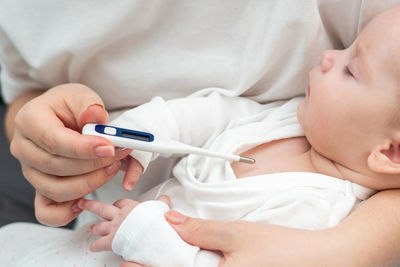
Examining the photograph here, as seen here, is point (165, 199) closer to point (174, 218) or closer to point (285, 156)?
point (174, 218)

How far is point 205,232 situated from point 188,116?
0.25m

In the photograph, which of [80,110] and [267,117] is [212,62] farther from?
[80,110]

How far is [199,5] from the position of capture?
0.84 metres

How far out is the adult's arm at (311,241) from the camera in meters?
0.62

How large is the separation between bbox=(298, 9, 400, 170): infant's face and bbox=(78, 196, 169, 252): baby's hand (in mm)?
333

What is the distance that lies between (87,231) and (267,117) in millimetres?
448

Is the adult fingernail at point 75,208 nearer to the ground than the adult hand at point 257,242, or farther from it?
nearer to the ground

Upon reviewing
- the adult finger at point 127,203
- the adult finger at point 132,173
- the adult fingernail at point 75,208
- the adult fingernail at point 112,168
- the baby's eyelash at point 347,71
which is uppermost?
the baby's eyelash at point 347,71

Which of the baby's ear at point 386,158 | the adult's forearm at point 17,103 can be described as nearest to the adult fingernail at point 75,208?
the adult's forearm at point 17,103

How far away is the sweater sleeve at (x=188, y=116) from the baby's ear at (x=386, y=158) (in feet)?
0.87

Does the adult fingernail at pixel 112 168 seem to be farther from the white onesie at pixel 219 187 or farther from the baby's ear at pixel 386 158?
the baby's ear at pixel 386 158

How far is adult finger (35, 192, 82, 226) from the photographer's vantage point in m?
0.75

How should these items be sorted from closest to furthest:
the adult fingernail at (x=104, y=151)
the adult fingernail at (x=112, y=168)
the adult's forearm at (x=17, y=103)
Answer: the adult fingernail at (x=104, y=151)
the adult fingernail at (x=112, y=168)
the adult's forearm at (x=17, y=103)

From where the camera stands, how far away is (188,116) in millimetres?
832
